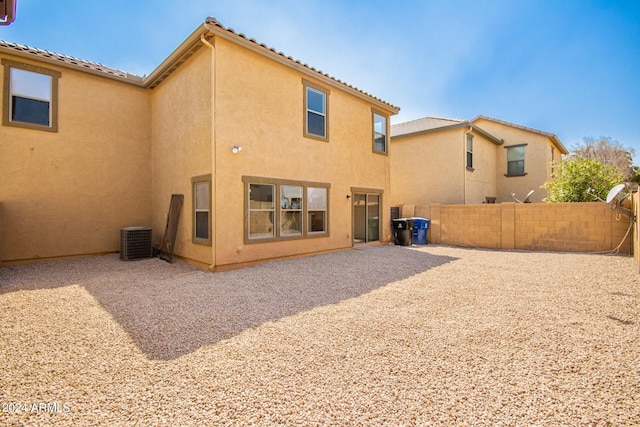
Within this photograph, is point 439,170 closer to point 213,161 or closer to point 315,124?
point 315,124

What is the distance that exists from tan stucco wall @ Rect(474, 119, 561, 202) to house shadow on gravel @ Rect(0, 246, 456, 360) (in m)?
12.5

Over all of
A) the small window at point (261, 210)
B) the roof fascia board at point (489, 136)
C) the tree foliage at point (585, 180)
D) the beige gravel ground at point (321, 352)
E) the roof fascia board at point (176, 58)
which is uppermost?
the roof fascia board at point (489, 136)

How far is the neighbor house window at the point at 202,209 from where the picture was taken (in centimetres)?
760

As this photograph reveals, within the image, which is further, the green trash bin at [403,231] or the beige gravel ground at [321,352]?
the green trash bin at [403,231]

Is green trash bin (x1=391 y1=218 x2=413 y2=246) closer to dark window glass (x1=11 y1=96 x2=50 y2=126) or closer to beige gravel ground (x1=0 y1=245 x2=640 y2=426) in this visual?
beige gravel ground (x1=0 y1=245 x2=640 y2=426)

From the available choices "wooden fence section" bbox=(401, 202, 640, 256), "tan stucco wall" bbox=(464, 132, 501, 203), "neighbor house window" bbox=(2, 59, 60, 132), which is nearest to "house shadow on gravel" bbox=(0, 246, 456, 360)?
"wooden fence section" bbox=(401, 202, 640, 256)

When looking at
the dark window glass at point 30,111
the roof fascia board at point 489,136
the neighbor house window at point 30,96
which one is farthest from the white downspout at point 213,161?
the roof fascia board at point 489,136

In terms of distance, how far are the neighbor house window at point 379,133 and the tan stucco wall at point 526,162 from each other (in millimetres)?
10571

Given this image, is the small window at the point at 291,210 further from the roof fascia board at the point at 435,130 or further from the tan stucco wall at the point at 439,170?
the roof fascia board at the point at 435,130

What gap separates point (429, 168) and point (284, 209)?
10.3 m

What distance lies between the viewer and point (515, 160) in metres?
18.8

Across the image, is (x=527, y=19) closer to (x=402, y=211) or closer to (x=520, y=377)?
(x=402, y=211)

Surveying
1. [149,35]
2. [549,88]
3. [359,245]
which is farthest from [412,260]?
[549,88]

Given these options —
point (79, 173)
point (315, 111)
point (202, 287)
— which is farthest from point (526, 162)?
point (79, 173)
